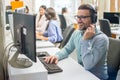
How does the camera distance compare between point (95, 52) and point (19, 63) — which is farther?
point (95, 52)

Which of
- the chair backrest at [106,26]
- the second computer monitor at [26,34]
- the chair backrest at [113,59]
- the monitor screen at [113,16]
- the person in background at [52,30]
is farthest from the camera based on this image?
the monitor screen at [113,16]

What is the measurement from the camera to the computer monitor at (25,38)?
1471 millimetres

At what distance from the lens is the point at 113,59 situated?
2041 mm

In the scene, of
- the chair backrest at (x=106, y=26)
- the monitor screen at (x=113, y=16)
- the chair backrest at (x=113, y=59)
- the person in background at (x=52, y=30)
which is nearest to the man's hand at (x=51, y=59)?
the chair backrest at (x=113, y=59)

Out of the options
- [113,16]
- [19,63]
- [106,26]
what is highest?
[113,16]

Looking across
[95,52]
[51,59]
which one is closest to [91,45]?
[95,52]

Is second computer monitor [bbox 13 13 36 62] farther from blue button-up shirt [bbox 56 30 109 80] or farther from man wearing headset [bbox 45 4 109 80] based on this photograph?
blue button-up shirt [bbox 56 30 109 80]

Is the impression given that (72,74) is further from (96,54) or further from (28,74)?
(28,74)

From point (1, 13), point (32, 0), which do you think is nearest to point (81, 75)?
point (1, 13)

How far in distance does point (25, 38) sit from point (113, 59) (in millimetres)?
881

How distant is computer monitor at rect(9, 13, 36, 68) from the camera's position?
4.83 feet

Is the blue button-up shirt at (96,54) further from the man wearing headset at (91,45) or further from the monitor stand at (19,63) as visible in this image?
the monitor stand at (19,63)

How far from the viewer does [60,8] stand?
27.0ft

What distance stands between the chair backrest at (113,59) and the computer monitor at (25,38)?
0.79m
